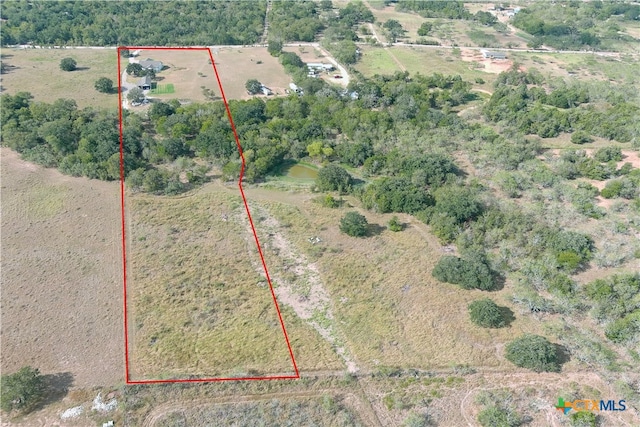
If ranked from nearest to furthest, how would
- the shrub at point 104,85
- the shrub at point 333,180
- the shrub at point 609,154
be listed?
the shrub at point 333,180, the shrub at point 609,154, the shrub at point 104,85

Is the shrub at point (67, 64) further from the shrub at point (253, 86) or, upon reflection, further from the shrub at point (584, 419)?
the shrub at point (584, 419)

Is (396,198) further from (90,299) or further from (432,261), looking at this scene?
(90,299)

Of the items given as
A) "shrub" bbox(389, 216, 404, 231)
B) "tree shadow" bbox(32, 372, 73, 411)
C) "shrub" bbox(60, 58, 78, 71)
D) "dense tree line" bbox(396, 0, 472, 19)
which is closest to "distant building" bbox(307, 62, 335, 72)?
"shrub" bbox(60, 58, 78, 71)

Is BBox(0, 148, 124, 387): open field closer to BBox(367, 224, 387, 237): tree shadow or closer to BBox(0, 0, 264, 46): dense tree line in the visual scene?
BBox(367, 224, 387, 237): tree shadow

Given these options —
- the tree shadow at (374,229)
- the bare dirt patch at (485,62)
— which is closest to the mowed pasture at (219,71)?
the bare dirt patch at (485,62)

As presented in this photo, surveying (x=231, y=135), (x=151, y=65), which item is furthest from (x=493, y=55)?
(x=151, y=65)
